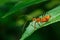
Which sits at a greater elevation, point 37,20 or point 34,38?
point 37,20

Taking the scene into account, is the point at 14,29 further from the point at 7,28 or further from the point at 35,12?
the point at 35,12

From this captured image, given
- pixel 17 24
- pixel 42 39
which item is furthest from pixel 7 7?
pixel 42 39

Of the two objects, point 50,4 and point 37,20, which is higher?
point 37,20

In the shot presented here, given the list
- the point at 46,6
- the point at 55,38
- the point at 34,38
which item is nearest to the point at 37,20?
the point at 34,38

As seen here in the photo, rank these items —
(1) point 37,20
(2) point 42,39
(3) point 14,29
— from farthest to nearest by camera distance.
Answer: (3) point 14,29 → (2) point 42,39 → (1) point 37,20

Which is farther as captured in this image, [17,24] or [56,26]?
[17,24]

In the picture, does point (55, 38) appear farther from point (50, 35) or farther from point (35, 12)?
point (35, 12)

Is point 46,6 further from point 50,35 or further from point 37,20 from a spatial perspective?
point 37,20

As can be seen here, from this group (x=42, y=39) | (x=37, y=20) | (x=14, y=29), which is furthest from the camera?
(x=14, y=29)

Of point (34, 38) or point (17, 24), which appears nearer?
point (34, 38)
